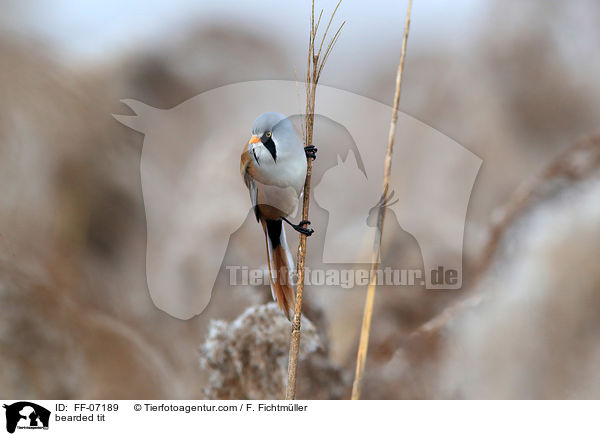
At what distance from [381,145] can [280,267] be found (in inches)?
15.5

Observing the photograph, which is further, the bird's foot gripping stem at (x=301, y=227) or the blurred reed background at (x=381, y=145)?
the blurred reed background at (x=381, y=145)

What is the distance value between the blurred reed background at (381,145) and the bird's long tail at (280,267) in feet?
0.24

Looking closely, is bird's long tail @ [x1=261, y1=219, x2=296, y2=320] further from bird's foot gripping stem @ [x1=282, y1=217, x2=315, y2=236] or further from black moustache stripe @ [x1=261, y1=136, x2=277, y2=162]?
black moustache stripe @ [x1=261, y1=136, x2=277, y2=162]

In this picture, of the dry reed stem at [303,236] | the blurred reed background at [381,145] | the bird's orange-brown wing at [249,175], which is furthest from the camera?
the blurred reed background at [381,145]

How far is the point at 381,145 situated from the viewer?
1.23 metres

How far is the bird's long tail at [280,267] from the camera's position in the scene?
114cm

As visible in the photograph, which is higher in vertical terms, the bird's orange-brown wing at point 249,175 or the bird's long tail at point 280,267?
the bird's orange-brown wing at point 249,175

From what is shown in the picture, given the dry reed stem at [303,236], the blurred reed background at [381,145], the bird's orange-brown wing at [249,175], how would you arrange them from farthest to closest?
the blurred reed background at [381,145] < the bird's orange-brown wing at [249,175] < the dry reed stem at [303,236]
